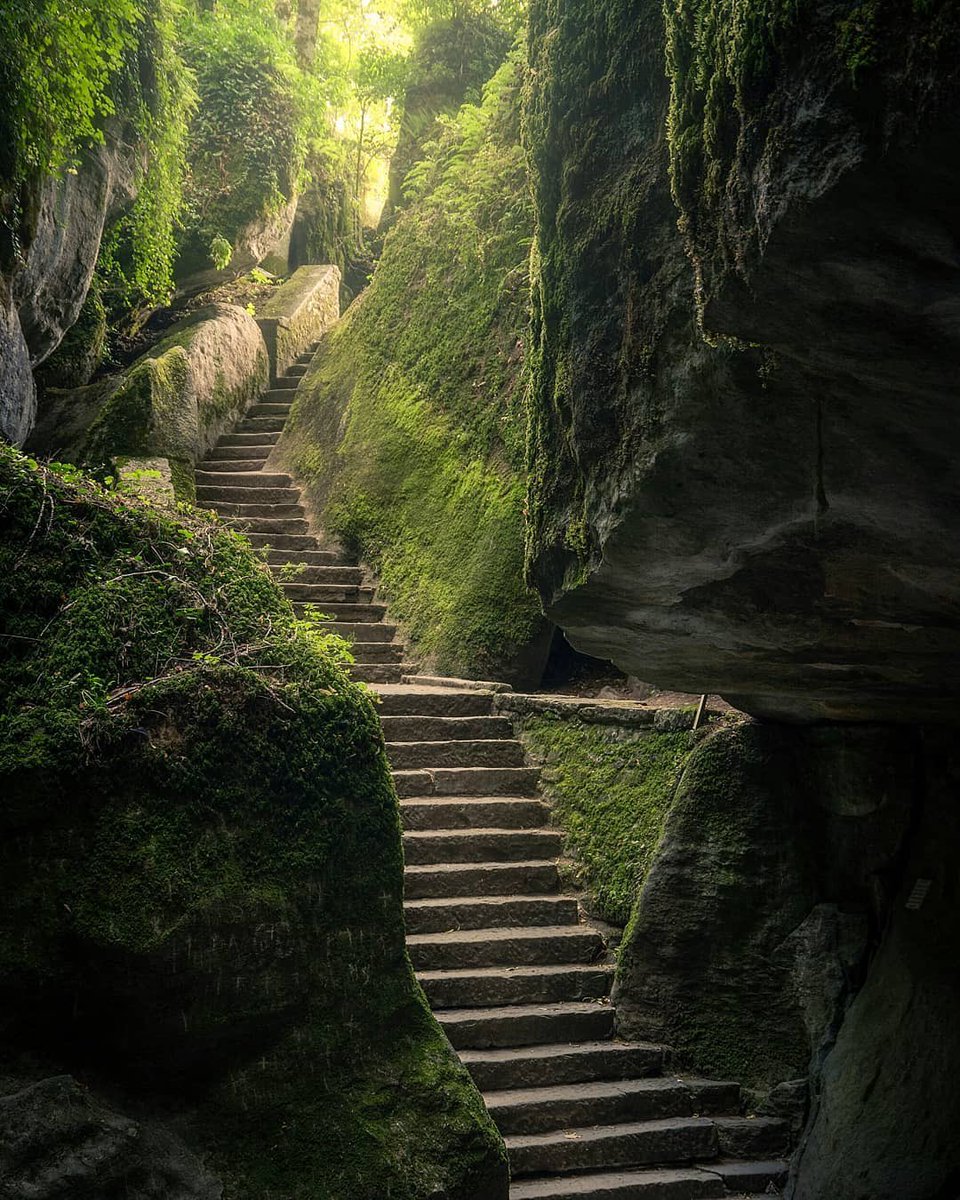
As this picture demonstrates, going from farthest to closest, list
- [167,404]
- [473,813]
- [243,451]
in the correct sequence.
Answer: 1. [243,451]
2. [167,404]
3. [473,813]

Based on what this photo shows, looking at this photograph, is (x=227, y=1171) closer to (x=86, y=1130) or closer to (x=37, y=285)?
(x=86, y=1130)

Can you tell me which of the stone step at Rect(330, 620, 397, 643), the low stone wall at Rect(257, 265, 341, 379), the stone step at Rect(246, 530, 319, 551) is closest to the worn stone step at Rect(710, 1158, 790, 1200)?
the stone step at Rect(330, 620, 397, 643)

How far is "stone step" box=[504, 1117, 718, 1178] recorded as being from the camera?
5.17 meters

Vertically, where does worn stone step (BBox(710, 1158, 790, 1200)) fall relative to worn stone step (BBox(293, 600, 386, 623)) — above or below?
below

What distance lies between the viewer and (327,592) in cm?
1041

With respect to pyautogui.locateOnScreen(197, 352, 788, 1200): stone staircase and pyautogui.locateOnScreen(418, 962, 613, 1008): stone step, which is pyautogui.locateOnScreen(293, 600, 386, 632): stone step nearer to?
pyautogui.locateOnScreen(197, 352, 788, 1200): stone staircase

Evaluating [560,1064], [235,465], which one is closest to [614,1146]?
[560,1064]

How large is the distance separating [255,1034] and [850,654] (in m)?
2.60

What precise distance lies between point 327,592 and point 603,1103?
19.4 ft

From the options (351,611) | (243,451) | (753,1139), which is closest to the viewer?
(753,1139)

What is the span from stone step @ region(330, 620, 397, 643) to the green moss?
8.94ft

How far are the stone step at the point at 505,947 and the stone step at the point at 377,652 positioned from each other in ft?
11.5

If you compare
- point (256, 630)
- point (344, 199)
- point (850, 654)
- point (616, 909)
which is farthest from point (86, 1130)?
point (344, 199)

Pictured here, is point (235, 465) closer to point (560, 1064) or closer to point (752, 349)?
point (560, 1064)
